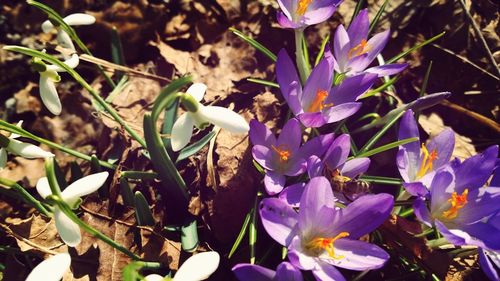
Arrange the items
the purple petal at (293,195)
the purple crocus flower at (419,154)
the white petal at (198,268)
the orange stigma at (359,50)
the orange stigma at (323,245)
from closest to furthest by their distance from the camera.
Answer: the white petal at (198,268) → the orange stigma at (323,245) → the purple petal at (293,195) → the purple crocus flower at (419,154) → the orange stigma at (359,50)

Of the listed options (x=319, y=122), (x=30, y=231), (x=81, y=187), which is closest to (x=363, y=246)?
(x=319, y=122)

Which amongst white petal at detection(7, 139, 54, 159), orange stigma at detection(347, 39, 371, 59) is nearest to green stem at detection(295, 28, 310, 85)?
orange stigma at detection(347, 39, 371, 59)

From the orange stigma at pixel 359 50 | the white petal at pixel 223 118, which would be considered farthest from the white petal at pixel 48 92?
the orange stigma at pixel 359 50

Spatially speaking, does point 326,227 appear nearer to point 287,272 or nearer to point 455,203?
point 287,272

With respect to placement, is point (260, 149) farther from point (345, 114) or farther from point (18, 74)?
point (18, 74)

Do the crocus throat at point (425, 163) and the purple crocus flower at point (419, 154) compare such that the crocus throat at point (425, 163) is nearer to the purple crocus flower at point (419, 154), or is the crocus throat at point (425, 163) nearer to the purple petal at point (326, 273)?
the purple crocus flower at point (419, 154)

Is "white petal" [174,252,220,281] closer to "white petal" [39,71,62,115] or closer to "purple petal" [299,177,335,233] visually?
"purple petal" [299,177,335,233]

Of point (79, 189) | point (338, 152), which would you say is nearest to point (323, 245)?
point (338, 152)

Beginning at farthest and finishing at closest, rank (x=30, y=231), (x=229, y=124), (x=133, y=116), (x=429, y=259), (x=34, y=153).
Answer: (x=133, y=116) < (x=30, y=231) < (x=429, y=259) < (x=34, y=153) < (x=229, y=124)
